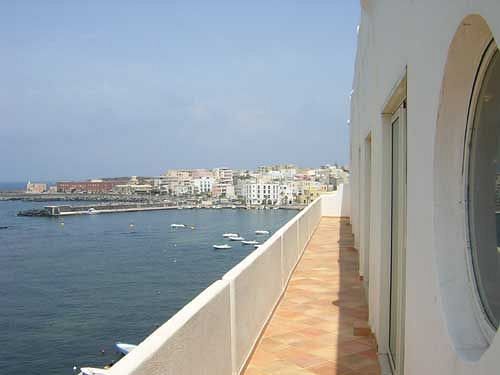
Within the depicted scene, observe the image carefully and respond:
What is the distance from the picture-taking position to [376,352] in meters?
3.89

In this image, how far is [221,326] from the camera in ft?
9.72

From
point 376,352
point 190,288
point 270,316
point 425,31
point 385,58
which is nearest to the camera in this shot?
point 425,31

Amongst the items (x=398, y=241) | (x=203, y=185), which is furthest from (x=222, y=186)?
(x=398, y=241)

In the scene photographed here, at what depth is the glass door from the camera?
3.01 m

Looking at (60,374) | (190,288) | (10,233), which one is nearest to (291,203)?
(10,233)

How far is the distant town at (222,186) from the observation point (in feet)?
364

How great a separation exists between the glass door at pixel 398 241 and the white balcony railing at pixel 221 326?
1.13m

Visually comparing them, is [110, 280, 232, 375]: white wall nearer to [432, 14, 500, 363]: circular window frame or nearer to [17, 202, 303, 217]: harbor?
[432, 14, 500, 363]: circular window frame

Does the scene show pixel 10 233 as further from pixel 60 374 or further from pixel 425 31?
pixel 425 31

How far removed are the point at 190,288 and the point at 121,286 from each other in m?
5.70

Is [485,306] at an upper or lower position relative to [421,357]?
upper

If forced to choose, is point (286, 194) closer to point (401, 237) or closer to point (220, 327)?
point (401, 237)

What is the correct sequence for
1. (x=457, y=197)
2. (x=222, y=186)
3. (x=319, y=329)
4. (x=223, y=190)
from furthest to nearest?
(x=222, y=186), (x=223, y=190), (x=319, y=329), (x=457, y=197)

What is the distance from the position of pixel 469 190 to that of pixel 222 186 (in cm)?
13078
